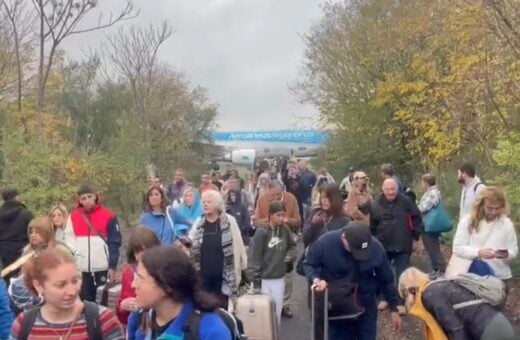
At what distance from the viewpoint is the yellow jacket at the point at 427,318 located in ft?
18.2

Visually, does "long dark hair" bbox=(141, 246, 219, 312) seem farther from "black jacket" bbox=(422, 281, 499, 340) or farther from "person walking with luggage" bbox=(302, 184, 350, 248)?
"person walking with luggage" bbox=(302, 184, 350, 248)

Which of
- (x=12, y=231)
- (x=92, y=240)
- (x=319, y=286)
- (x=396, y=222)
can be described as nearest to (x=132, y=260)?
(x=319, y=286)

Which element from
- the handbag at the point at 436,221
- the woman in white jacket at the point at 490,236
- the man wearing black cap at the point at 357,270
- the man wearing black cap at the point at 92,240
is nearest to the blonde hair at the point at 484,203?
the woman in white jacket at the point at 490,236

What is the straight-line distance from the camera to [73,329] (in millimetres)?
4379

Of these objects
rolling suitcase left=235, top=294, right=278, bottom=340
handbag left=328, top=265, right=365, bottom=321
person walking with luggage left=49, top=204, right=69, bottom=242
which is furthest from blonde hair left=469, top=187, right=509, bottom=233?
Result: person walking with luggage left=49, top=204, right=69, bottom=242

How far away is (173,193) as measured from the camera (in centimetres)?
1753

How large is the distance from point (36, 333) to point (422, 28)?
2342 cm

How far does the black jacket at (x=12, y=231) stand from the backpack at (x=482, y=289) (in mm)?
6718

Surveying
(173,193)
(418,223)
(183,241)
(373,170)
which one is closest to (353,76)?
(373,170)

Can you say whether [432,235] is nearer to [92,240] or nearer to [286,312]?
[286,312]

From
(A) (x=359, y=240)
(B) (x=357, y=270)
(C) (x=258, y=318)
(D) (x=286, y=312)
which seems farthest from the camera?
(D) (x=286, y=312)

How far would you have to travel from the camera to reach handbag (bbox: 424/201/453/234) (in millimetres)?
12766

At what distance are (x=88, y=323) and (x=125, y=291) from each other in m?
2.54

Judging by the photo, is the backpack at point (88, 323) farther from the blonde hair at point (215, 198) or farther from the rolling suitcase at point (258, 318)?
the blonde hair at point (215, 198)
